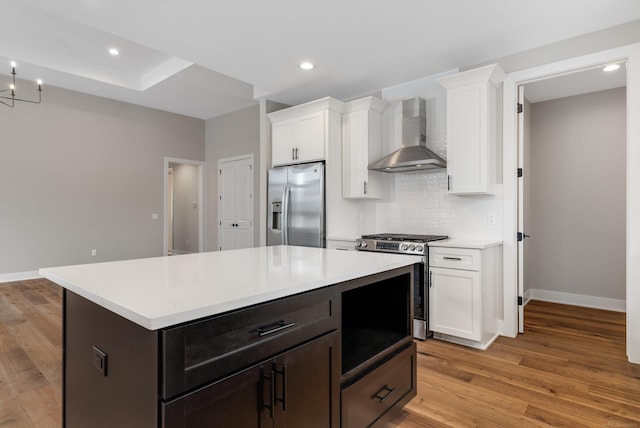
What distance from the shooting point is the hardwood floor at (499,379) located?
196cm

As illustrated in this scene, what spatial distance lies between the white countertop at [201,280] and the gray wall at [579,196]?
3.64 meters

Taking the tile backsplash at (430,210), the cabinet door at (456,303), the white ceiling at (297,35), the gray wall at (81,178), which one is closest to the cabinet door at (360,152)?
the tile backsplash at (430,210)

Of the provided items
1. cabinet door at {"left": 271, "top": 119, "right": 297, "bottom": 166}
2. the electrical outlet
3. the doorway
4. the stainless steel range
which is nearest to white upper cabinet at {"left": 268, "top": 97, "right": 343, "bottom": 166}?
cabinet door at {"left": 271, "top": 119, "right": 297, "bottom": 166}

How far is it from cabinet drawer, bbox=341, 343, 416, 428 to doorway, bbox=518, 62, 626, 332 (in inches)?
110

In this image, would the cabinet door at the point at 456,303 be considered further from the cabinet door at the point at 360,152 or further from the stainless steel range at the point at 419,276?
the cabinet door at the point at 360,152

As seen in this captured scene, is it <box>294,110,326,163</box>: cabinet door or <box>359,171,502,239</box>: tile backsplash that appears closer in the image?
<box>359,171,502,239</box>: tile backsplash

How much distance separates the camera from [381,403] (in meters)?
1.68

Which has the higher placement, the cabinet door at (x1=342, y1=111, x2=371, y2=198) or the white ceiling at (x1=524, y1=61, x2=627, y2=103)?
the white ceiling at (x1=524, y1=61, x2=627, y2=103)

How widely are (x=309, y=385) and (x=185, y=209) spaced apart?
755 cm

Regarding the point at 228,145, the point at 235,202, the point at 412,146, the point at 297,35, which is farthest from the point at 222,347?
the point at 228,145

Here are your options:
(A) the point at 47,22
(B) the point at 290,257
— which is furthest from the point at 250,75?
(B) the point at 290,257

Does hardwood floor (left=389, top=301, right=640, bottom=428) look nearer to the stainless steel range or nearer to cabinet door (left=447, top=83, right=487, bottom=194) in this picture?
the stainless steel range

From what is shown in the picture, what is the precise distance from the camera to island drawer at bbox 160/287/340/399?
2.95ft

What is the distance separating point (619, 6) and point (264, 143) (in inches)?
146
